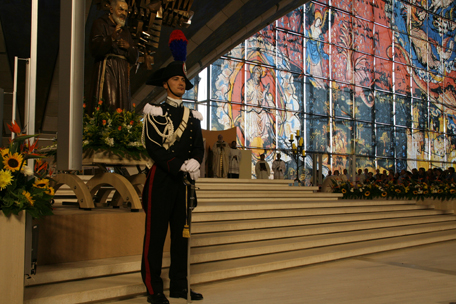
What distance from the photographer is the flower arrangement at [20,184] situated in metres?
2.36

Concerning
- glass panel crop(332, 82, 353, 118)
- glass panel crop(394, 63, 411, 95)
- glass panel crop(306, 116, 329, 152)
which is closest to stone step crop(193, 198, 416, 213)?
glass panel crop(306, 116, 329, 152)

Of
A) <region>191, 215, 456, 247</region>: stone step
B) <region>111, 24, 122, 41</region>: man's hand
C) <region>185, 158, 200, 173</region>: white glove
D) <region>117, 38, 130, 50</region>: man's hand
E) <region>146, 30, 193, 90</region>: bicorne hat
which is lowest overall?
<region>191, 215, 456, 247</region>: stone step

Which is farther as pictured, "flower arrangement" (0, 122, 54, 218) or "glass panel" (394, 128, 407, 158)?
"glass panel" (394, 128, 407, 158)

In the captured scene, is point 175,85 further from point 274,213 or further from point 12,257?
point 274,213

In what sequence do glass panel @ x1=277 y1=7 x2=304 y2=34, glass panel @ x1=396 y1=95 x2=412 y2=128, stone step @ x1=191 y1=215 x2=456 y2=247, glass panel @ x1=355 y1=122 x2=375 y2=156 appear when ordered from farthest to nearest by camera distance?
glass panel @ x1=396 y1=95 x2=412 y2=128 < glass panel @ x1=355 y1=122 x2=375 y2=156 < glass panel @ x1=277 y1=7 x2=304 y2=34 < stone step @ x1=191 y1=215 x2=456 y2=247

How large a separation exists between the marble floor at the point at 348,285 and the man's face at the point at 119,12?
278 cm

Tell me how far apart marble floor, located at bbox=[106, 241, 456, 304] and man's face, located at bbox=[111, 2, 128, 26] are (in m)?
2.78

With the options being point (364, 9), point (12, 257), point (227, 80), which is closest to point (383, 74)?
point (364, 9)

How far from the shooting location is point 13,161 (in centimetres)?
242

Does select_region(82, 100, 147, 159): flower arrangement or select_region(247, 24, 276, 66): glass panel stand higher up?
select_region(247, 24, 276, 66): glass panel

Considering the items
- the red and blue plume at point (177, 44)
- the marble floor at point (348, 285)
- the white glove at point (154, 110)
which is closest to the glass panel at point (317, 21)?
the marble floor at point (348, 285)

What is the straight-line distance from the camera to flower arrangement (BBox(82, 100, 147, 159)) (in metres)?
3.82

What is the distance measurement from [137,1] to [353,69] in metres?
18.7

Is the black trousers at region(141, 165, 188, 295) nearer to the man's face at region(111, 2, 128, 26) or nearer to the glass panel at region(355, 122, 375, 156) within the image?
the man's face at region(111, 2, 128, 26)
